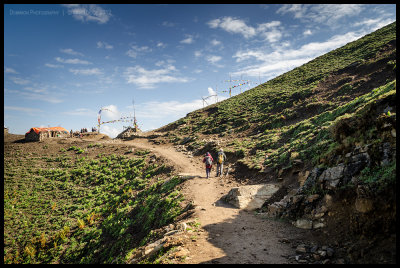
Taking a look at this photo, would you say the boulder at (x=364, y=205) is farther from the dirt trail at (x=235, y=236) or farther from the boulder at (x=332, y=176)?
the dirt trail at (x=235, y=236)

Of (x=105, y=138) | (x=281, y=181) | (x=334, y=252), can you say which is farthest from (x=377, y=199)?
(x=105, y=138)

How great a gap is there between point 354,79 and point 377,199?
3208 centimetres

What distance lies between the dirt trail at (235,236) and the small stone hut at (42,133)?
127ft

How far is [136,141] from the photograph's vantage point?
128 feet

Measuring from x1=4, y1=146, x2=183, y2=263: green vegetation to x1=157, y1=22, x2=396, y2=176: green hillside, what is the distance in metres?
8.37

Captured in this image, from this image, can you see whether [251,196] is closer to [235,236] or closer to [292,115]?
[235,236]

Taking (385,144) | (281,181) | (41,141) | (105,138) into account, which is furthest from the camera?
(105,138)

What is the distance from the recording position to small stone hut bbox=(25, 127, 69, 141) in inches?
1502

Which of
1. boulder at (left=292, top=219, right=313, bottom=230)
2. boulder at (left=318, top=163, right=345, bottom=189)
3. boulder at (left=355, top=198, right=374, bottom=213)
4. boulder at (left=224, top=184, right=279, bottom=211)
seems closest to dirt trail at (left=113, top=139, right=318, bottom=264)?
boulder at (left=292, top=219, right=313, bottom=230)

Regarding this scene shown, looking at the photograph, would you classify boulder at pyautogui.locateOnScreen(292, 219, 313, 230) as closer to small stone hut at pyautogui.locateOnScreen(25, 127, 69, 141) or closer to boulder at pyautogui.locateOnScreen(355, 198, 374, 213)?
boulder at pyautogui.locateOnScreen(355, 198, 374, 213)

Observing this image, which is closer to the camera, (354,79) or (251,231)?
(251,231)

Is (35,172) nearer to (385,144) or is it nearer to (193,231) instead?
(193,231)

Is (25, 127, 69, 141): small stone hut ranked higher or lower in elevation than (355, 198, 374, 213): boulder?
higher

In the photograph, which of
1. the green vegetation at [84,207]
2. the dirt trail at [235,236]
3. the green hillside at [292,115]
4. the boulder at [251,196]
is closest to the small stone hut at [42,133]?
the green vegetation at [84,207]
